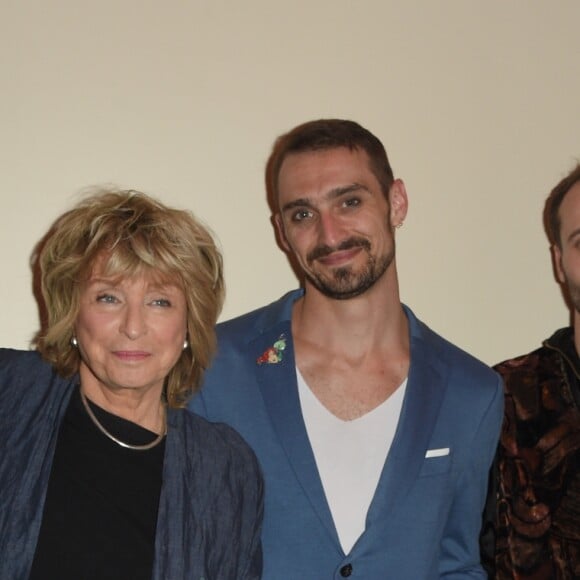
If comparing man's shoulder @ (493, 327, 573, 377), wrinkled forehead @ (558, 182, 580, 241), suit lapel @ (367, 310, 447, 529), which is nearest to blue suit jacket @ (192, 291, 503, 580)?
suit lapel @ (367, 310, 447, 529)

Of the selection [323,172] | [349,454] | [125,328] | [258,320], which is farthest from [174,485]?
[323,172]

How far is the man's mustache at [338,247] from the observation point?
2467 millimetres

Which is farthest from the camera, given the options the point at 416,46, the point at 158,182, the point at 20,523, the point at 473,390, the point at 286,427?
the point at 416,46

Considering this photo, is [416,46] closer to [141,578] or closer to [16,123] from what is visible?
[16,123]

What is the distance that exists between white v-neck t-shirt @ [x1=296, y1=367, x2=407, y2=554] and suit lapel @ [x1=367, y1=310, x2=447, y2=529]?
45 millimetres

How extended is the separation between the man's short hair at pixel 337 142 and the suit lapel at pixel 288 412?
44 cm

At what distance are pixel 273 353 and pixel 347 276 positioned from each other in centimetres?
29

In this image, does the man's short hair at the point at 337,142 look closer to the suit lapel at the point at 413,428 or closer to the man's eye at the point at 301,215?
the man's eye at the point at 301,215

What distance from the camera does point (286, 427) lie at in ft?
7.83

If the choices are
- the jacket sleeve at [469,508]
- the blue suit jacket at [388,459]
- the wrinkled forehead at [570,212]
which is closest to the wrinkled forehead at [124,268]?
the blue suit jacket at [388,459]

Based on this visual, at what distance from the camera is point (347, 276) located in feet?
8.14

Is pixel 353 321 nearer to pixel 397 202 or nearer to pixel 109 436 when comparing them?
pixel 397 202

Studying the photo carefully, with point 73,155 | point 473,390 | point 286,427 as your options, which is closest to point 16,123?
point 73,155

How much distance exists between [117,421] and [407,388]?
78 cm
